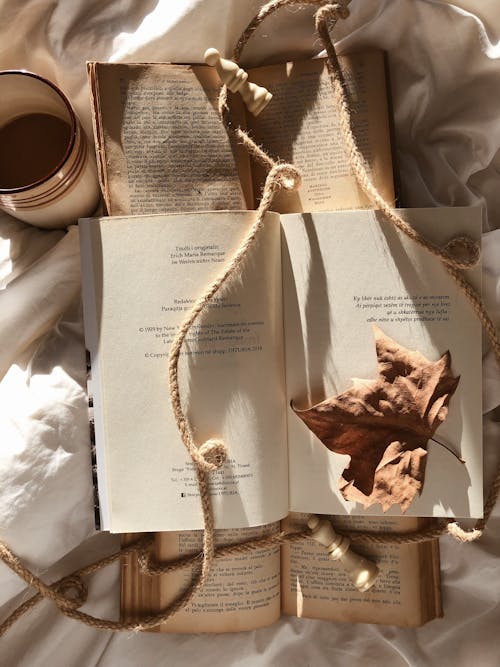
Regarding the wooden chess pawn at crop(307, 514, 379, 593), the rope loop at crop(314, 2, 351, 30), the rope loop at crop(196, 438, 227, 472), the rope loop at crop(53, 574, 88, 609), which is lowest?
the rope loop at crop(53, 574, 88, 609)

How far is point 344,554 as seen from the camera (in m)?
0.77

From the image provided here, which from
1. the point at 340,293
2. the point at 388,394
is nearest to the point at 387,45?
the point at 340,293

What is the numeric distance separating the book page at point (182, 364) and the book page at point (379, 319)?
3 centimetres

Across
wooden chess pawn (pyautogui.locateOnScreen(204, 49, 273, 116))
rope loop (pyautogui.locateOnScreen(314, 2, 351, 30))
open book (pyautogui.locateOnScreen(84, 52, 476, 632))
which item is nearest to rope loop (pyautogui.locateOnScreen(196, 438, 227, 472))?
open book (pyautogui.locateOnScreen(84, 52, 476, 632))

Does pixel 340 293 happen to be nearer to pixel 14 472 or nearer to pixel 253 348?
pixel 253 348

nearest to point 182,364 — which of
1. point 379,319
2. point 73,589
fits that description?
point 379,319

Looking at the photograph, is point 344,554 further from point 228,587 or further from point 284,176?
point 284,176

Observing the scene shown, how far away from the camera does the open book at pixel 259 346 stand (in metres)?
0.73

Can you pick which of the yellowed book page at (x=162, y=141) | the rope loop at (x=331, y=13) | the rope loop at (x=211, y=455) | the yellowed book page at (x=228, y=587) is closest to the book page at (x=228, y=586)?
the yellowed book page at (x=228, y=587)

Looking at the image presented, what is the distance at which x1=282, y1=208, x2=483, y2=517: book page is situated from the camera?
737mm

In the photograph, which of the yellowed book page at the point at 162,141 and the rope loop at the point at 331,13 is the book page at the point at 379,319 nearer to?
the yellowed book page at the point at 162,141

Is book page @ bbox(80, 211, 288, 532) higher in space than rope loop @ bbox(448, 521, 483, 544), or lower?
higher

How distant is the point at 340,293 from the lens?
29.3 inches

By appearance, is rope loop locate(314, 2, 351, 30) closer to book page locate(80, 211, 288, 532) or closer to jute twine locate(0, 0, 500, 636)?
jute twine locate(0, 0, 500, 636)
